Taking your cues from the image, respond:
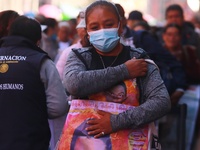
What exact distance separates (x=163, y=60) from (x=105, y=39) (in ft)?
10.6

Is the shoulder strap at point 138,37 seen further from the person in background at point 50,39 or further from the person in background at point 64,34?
the person in background at point 64,34

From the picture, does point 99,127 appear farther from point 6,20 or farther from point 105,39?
point 6,20

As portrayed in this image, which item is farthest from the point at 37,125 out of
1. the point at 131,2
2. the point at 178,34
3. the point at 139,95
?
the point at 131,2

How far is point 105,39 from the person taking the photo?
4074 millimetres

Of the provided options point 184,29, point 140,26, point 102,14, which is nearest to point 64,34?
point 184,29

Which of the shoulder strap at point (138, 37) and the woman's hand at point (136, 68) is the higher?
the woman's hand at point (136, 68)

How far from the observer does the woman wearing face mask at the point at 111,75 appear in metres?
3.89

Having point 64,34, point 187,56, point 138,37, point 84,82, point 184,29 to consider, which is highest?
point 84,82

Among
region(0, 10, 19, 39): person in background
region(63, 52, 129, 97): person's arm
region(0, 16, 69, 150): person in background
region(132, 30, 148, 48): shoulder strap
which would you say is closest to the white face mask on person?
region(63, 52, 129, 97): person's arm

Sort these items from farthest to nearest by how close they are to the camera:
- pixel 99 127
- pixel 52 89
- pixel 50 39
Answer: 1. pixel 50 39
2. pixel 52 89
3. pixel 99 127

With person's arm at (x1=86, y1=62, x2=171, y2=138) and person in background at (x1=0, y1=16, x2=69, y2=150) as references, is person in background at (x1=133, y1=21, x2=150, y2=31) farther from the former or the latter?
person's arm at (x1=86, y1=62, x2=171, y2=138)

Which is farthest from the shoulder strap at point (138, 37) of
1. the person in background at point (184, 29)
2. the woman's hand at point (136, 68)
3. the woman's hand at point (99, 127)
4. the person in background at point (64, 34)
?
the person in background at point (64, 34)

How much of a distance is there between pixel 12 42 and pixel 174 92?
3290mm

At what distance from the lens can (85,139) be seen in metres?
3.90
